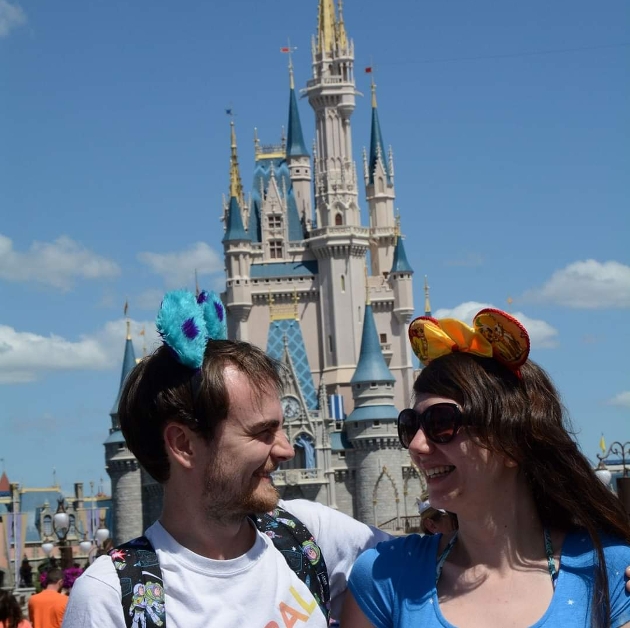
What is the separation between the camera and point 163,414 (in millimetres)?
3705

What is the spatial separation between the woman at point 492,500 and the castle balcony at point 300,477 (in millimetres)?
52514

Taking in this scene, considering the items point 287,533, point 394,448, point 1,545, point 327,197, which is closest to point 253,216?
point 327,197

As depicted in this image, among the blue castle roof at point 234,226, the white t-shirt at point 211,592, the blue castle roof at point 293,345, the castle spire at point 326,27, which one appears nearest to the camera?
the white t-shirt at point 211,592

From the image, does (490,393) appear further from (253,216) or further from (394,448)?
(253,216)

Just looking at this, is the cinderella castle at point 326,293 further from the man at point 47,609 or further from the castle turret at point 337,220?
the man at point 47,609

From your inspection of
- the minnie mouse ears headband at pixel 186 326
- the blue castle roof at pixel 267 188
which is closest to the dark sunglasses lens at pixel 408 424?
the minnie mouse ears headband at pixel 186 326

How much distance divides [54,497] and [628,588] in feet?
238

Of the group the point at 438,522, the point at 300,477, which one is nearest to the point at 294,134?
the point at 300,477

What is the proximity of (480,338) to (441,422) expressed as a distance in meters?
0.26

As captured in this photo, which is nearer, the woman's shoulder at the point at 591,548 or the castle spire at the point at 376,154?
the woman's shoulder at the point at 591,548

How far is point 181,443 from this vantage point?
372 centimetres

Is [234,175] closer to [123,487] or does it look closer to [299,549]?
[123,487]

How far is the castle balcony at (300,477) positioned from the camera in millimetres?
56375

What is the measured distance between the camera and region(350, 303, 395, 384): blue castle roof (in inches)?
2337
